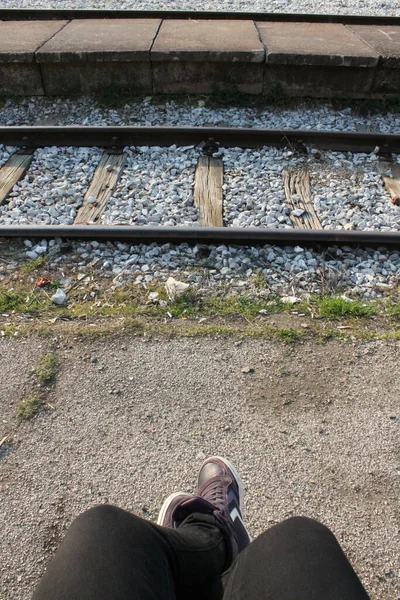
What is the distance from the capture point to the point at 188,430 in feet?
8.73

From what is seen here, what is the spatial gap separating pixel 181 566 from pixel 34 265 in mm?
2639

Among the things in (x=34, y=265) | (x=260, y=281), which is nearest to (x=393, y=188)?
(x=260, y=281)

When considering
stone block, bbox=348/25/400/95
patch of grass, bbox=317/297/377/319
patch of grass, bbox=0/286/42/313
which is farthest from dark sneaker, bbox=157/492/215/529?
stone block, bbox=348/25/400/95

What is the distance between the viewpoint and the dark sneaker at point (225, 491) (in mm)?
2143

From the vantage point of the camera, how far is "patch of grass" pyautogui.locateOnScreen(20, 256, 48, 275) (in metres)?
3.68

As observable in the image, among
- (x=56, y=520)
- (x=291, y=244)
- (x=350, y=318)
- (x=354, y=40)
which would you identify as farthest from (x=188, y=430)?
(x=354, y=40)

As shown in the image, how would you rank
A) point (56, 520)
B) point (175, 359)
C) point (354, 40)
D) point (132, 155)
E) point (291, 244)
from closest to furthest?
1. point (56, 520)
2. point (175, 359)
3. point (291, 244)
4. point (132, 155)
5. point (354, 40)

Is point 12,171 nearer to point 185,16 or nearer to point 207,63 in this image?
point 207,63

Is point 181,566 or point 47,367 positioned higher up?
point 181,566

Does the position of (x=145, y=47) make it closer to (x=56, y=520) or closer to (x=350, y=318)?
(x=350, y=318)

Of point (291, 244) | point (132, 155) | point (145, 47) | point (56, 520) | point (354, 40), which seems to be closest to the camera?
point (56, 520)

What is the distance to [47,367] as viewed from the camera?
9.74 feet

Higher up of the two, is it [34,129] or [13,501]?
[34,129]

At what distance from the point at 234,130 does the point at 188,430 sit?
3.41 meters
